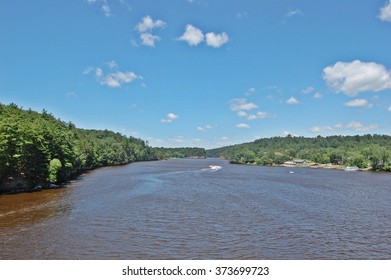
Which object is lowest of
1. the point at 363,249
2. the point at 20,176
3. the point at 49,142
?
the point at 363,249

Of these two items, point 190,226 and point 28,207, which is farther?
point 28,207

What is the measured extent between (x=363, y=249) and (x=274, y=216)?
32.2ft

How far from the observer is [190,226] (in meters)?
26.3

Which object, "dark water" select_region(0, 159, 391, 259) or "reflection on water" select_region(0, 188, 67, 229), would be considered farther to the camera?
"reflection on water" select_region(0, 188, 67, 229)

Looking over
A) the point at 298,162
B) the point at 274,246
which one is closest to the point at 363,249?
the point at 274,246

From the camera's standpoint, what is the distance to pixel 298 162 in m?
160

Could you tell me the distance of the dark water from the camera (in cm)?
2019

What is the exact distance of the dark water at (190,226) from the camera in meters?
20.2

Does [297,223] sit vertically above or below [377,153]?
below

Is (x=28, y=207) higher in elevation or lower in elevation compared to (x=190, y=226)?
higher

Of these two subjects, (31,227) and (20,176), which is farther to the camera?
(20,176)

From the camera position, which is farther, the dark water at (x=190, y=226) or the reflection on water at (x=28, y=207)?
the reflection on water at (x=28, y=207)

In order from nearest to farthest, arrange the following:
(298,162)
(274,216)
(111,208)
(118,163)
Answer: (274,216), (111,208), (118,163), (298,162)

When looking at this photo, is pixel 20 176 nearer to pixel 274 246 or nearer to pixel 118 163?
pixel 274 246
